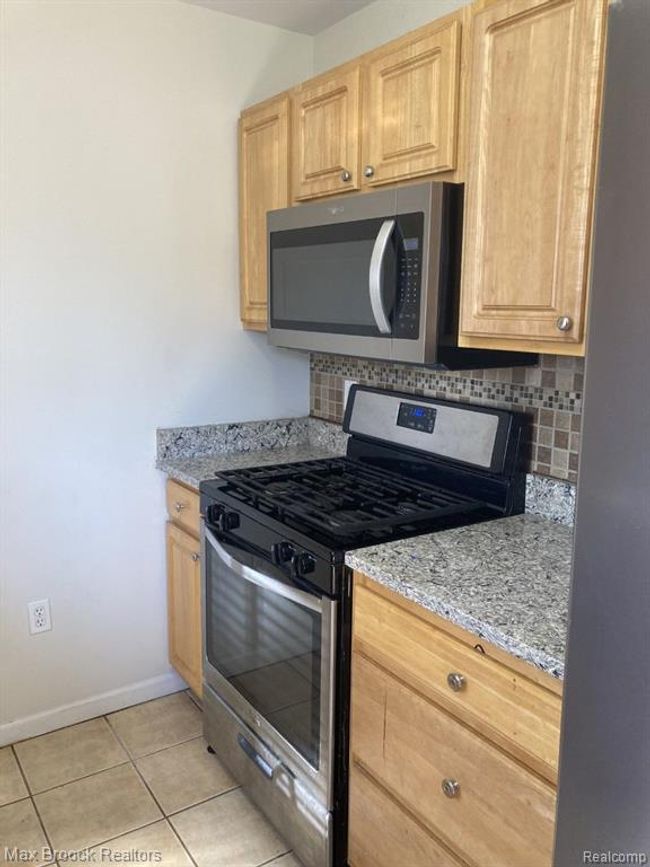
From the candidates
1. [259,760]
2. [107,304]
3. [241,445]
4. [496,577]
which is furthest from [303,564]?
[107,304]

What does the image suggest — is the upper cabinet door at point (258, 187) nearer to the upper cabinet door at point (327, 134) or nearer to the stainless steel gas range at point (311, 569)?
the upper cabinet door at point (327, 134)

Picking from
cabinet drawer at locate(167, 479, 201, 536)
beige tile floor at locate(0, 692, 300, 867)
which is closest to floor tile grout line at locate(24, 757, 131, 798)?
beige tile floor at locate(0, 692, 300, 867)

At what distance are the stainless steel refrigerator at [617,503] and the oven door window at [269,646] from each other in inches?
36.3

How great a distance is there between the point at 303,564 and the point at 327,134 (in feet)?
4.05

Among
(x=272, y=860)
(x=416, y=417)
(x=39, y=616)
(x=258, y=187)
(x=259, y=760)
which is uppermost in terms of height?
(x=258, y=187)

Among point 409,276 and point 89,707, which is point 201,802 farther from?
point 409,276

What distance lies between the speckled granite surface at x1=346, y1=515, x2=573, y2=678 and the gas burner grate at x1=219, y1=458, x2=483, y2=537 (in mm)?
103

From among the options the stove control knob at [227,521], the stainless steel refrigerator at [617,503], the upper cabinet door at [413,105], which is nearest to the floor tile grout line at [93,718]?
the stove control knob at [227,521]

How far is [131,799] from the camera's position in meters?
2.09

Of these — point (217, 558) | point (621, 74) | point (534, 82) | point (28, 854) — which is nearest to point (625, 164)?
point (621, 74)

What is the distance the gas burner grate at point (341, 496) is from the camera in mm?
1759

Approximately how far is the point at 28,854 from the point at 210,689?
25.0 inches

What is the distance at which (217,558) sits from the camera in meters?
2.11

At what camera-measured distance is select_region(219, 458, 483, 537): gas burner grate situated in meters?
1.76
